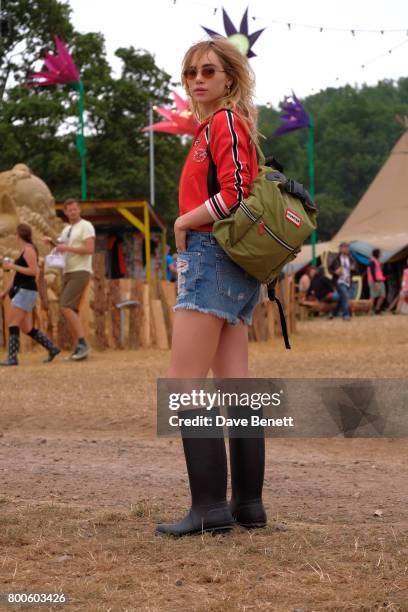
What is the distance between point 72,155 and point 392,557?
39.5m

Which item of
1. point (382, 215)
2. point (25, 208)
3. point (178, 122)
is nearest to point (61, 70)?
point (178, 122)

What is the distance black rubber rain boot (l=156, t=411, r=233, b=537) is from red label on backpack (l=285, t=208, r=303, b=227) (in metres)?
0.78

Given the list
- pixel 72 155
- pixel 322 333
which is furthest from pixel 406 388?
pixel 72 155

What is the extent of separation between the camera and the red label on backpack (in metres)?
3.72

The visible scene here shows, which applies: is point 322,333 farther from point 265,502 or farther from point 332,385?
point 265,502

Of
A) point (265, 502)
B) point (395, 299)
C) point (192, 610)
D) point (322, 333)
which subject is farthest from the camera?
point (395, 299)

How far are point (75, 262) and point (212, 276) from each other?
29.2ft

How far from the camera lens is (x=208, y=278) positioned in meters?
3.80

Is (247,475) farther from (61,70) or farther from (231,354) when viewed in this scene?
(61,70)

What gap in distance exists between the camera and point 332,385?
27.3 feet

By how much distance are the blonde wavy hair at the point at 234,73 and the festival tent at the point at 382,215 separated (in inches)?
1093

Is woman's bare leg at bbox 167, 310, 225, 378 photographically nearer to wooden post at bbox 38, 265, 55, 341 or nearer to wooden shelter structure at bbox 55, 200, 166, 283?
wooden post at bbox 38, 265, 55, 341

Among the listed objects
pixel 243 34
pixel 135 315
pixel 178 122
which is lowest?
pixel 135 315

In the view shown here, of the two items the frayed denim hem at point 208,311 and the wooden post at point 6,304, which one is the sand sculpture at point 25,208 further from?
the frayed denim hem at point 208,311
